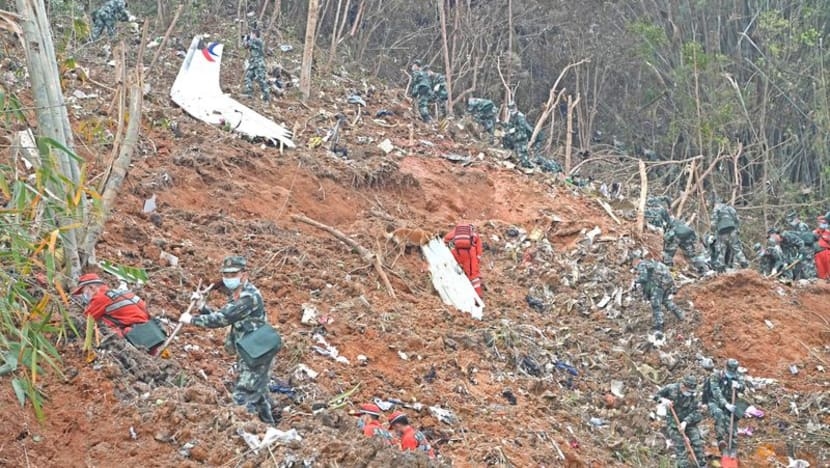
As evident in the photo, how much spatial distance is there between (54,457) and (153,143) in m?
6.75

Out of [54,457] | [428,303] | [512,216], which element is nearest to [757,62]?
[512,216]

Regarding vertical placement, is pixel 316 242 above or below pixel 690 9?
above

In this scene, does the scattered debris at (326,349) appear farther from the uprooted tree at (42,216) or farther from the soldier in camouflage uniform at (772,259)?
the soldier in camouflage uniform at (772,259)

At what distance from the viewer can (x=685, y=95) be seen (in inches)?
894

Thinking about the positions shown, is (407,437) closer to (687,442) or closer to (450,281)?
(687,442)

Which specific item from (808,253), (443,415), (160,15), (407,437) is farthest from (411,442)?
(160,15)

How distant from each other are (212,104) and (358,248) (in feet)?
13.5

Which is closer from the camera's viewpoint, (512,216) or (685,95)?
(512,216)

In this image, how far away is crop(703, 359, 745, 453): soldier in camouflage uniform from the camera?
342 inches

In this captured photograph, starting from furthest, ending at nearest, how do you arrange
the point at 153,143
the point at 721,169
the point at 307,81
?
the point at 721,169 < the point at 307,81 < the point at 153,143

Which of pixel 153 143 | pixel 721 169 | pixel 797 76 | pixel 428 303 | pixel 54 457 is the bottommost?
pixel 721 169

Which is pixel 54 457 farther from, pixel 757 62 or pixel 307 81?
pixel 757 62

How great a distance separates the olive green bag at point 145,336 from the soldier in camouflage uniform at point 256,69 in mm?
8342

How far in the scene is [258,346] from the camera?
6461mm
